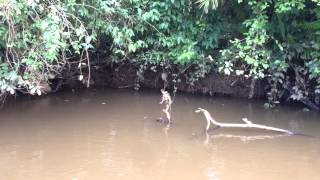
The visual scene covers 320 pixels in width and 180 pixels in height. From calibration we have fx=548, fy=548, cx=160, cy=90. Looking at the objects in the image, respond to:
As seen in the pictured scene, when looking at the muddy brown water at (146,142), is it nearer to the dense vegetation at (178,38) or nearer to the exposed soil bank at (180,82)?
the exposed soil bank at (180,82)

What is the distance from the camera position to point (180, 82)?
9.80 m

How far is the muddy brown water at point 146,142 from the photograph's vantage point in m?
5.87

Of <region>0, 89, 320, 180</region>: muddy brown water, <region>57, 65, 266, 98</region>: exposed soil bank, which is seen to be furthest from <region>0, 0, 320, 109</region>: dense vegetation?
<region>0, 89, 320, 180</region>: muddy brown water

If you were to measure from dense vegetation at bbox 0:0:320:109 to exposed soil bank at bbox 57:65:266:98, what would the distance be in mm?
265

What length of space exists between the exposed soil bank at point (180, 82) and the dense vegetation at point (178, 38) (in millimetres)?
265

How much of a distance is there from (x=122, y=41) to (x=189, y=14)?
124 centimetres

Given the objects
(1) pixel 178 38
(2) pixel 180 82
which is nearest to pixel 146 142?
(1) pixel 178 38

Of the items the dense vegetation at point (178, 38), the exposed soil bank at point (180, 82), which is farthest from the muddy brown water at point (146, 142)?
the dense vegetation at point (178, 38)

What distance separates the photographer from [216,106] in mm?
8828

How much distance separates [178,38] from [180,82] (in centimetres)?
138

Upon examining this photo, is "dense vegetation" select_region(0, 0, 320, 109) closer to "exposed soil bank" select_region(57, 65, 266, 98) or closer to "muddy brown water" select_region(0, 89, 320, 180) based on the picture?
"exposed soil bank" select_region(57, 65, 266, 98)

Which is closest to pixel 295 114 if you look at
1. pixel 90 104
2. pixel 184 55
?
pixel 184 55

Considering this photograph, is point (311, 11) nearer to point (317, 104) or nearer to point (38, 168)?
point (317, 104)

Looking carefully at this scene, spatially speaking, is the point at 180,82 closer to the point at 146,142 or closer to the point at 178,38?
the point at 178,38
